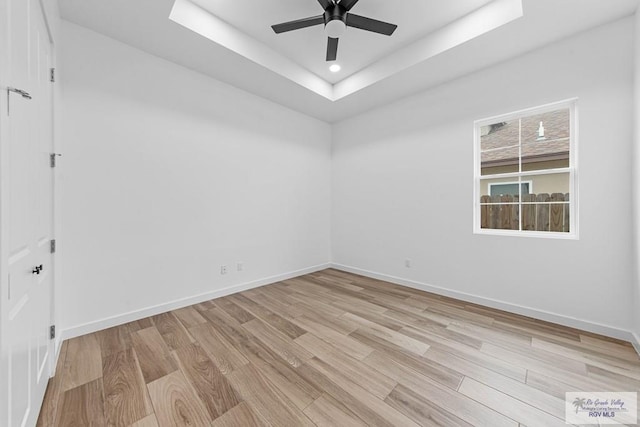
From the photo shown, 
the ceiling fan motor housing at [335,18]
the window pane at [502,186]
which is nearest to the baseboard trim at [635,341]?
the window pane at [502,186]

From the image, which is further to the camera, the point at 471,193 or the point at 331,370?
the point at 471,193

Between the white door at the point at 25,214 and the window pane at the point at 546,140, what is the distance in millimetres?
4103

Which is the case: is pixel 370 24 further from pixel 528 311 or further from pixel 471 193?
pixel 528 311

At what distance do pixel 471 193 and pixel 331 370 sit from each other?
8.73 feet

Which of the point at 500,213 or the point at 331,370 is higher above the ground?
the point at 500,213

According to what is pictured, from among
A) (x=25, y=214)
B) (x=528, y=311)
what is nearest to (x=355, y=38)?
(x=25, y=214)

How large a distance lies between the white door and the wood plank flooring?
44 centimetres

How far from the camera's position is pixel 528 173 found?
8.97 feet

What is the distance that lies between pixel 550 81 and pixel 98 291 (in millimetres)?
5112

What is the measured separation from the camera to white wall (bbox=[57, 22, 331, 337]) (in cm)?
232

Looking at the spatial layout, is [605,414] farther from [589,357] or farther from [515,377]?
[589,357]

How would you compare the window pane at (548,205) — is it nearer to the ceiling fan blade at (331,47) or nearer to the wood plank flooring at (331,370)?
the wood plank flooring at (331,370)

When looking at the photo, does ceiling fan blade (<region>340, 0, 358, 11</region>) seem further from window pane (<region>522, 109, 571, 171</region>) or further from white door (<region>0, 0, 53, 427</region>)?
window pane (<region>522, 109, 571, 171</region>)

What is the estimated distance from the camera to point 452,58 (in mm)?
2777
